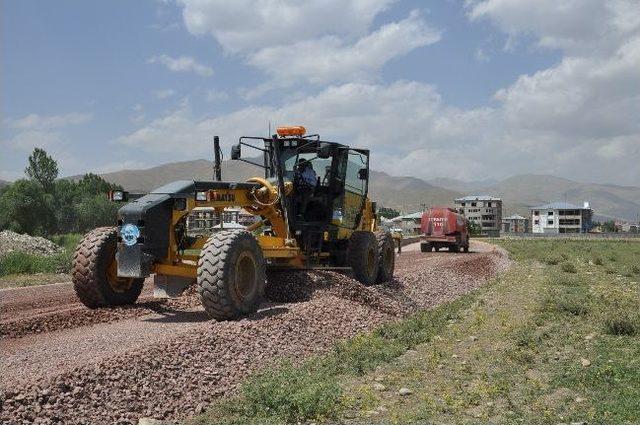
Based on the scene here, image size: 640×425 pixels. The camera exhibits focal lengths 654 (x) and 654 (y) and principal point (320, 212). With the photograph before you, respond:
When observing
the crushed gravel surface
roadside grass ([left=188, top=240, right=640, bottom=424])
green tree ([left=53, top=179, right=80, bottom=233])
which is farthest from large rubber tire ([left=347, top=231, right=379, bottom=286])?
green tree ([left=53, top=179, right=80, bottom=233])

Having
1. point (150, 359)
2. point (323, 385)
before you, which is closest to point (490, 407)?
point (323, 385)

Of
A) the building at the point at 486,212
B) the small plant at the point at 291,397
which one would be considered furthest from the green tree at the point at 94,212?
the building at the point at 486,212

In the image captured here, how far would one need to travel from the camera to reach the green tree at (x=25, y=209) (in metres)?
68.0

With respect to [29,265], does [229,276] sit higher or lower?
higher

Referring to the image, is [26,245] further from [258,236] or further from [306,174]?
[258,236]

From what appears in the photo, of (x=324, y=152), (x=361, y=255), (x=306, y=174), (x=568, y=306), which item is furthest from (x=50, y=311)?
(x=568, y=306)

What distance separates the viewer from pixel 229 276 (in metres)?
9.70

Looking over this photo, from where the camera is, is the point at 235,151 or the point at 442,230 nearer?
the point at 235,151

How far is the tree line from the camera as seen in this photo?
69062mm

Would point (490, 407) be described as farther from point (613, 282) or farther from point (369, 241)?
point (613, 282)

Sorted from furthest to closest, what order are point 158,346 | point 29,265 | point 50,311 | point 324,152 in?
point 29,265 < point 324,152 < point 50,311 < point 158,346

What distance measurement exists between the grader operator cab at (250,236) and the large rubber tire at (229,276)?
1 cm

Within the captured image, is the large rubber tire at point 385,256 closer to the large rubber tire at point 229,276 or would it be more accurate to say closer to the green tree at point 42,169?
the large rubber tire at point 229,276

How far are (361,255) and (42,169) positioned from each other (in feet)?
252
